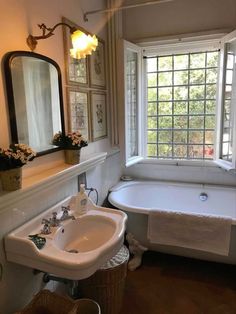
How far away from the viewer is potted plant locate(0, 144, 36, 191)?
4.35 feet

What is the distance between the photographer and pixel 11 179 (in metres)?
1.37

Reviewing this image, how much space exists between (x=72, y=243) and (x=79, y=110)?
108 cm

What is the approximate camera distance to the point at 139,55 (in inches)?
119

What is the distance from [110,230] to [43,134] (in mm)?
792

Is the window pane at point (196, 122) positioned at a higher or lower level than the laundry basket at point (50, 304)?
higher

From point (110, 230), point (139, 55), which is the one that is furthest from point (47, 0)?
point (110, 230)

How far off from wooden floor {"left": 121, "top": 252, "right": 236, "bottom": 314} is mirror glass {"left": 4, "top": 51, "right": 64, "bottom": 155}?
137 cm

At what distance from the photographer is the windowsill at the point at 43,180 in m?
1.35

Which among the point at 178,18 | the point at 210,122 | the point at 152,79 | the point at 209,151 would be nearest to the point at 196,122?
the point at 210,122

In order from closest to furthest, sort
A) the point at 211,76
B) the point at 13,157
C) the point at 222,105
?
the point at 13,157 → the point at 222,105 → the point at 211,76

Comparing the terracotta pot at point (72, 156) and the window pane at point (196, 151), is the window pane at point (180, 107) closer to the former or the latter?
the window pane at point (196, 151)

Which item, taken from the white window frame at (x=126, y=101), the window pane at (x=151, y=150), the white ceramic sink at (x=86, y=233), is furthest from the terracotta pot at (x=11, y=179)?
the window pane at (x=151, y=150)

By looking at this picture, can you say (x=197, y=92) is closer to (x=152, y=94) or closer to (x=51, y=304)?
(x=152, y=94)

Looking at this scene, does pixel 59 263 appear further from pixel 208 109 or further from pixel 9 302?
pixel 208 109
